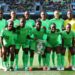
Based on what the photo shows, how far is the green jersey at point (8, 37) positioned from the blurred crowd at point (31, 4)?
539cm

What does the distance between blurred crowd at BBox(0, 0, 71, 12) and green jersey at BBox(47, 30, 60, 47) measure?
5.37 m

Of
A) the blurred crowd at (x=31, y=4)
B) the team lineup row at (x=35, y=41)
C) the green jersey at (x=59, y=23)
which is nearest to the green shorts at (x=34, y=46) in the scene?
A: the team lineup row at (x=35, y=41)

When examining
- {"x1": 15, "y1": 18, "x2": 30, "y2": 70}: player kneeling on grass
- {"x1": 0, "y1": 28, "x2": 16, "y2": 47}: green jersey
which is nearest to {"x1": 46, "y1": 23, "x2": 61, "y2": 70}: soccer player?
{"x1": 15, "y1": 18, "x2": 30, "y2": 70}: player kneeling on grass

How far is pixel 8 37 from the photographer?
9.02m

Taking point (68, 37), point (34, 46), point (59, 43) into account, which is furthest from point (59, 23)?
point (34, 46)

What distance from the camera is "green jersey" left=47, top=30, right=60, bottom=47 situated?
9.09 m

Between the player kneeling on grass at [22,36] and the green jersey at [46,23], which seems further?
the green jersey at [46,23]

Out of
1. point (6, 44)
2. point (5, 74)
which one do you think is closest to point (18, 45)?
point (6, 44)

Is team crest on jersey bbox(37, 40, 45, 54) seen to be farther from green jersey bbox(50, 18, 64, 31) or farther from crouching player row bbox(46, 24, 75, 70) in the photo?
green jersey bbox(50, 18, 64, 31)

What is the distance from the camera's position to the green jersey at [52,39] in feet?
29.8

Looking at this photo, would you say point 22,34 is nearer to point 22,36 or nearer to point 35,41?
point 22,36

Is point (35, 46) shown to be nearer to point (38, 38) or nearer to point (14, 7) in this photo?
point (38, 38)

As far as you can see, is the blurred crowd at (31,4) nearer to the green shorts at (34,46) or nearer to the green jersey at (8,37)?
the green shorts at (34,46)

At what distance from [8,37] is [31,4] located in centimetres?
598
